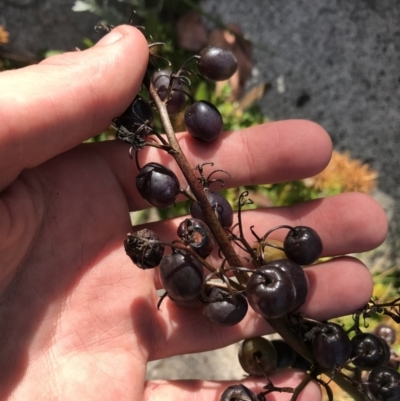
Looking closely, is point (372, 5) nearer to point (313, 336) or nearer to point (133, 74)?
point (133, 74)

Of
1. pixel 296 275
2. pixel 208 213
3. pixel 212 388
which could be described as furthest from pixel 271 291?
pixel 212 388

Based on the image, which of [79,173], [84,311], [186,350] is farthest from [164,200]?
[186,350]

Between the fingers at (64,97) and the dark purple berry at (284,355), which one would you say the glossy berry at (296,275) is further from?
the fingers at (64,97)

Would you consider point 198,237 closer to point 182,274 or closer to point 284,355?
point 182,274

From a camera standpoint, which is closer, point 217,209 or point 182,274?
point 182,274

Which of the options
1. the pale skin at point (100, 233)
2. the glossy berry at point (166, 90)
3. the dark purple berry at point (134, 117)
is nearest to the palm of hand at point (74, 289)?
the pale skin at point (100, 233)

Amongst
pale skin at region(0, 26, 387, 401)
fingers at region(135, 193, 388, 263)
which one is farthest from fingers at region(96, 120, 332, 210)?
fingers at region(135, 193, 388, 263)
